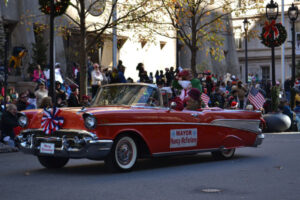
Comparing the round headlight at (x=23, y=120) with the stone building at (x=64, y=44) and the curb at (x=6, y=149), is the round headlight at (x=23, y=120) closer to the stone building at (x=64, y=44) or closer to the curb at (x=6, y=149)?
the curb at (x=6, y=149)

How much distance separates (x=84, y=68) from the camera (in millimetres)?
20797

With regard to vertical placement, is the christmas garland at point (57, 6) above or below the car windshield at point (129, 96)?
above

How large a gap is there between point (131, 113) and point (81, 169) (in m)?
1.42

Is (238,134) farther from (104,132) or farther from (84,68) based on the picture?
(84,68)

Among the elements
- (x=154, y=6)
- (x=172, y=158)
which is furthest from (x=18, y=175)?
(x=154, y=6)

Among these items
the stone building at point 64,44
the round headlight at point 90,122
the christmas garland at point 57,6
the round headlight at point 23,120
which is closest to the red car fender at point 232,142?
the round headlight at point 90,122

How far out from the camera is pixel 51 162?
10.9 meters

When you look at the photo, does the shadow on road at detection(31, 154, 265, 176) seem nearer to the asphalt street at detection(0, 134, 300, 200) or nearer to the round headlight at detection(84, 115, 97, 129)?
the asphalt street at detection(0, 134, 300, 200)

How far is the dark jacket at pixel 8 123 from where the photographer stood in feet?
52.0

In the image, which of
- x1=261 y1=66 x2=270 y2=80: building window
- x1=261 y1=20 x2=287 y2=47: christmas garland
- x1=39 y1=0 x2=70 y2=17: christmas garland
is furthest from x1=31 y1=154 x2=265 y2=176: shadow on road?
x1=261 y1=66 x2=270 y2=80: building window

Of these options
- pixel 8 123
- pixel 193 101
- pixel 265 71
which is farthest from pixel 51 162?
pixel 265 71

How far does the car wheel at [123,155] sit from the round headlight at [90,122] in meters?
0.53

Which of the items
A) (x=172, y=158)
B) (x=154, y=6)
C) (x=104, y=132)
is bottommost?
(x=172, y=158)

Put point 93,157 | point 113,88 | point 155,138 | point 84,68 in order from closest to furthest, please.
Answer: point 93,157 < point 155,138 < point 113,88 < point 84,68
